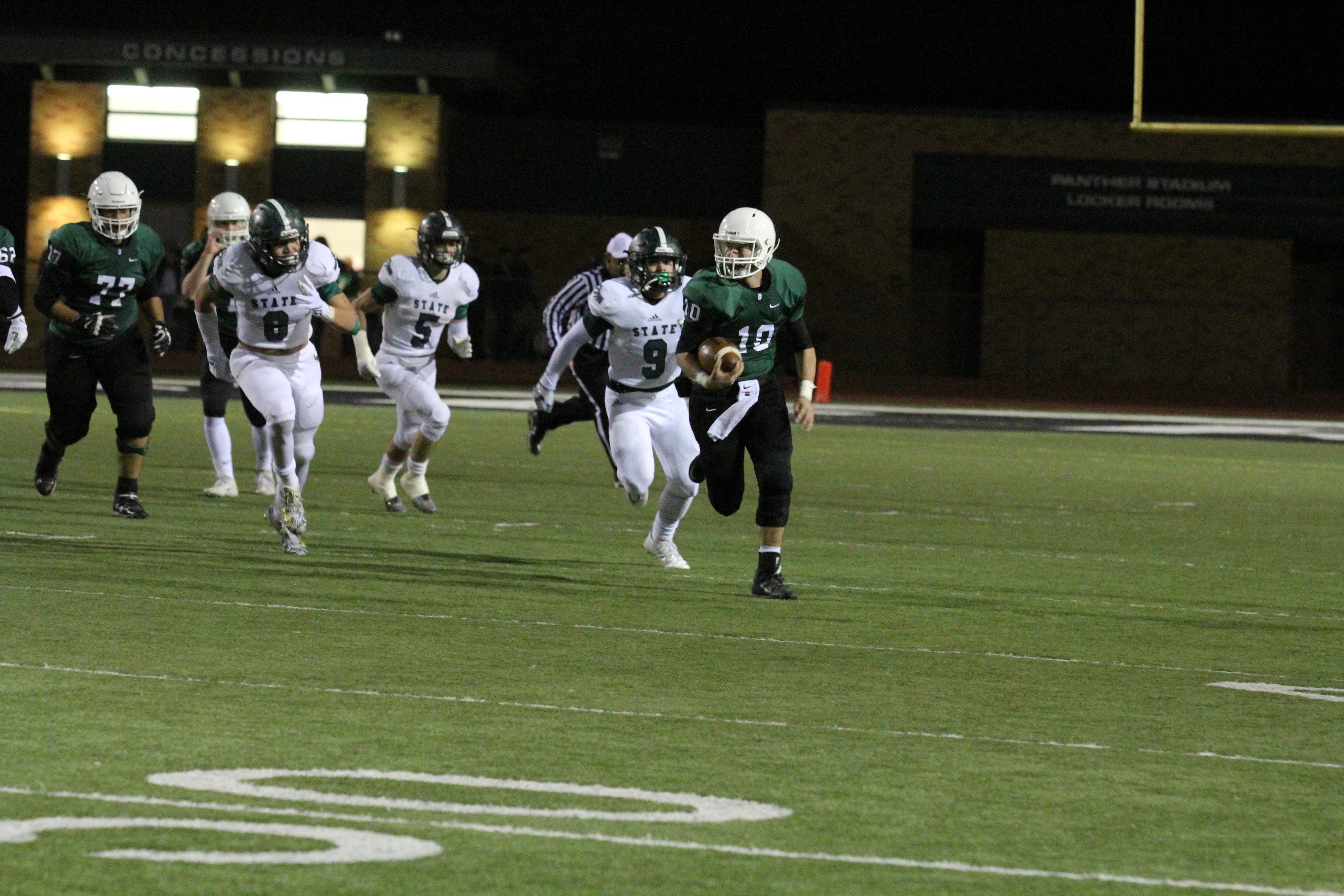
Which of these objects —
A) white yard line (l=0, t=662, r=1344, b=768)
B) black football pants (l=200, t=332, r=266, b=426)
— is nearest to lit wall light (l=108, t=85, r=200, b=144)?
black football pants (l=200, t=332, r=266, b=426)

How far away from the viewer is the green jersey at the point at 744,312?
9.27 m

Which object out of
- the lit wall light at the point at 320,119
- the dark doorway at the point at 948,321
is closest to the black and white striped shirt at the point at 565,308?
the dark doorway at the point at 948,321

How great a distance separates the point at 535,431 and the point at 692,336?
4.98m

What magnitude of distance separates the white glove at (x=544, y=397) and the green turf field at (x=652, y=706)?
2.44 feet

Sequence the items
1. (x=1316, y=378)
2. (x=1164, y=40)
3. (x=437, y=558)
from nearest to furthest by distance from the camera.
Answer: (x=437, y=558) → (x=1316, y=378) → (x=1164, y=40)

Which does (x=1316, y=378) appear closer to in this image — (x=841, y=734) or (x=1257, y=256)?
(x=1257, y=256)

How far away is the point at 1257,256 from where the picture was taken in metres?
36.8

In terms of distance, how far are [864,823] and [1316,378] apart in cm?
3206

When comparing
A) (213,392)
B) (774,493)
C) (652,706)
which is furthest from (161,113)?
(652,706)

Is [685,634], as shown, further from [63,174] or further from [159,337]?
[63,174]

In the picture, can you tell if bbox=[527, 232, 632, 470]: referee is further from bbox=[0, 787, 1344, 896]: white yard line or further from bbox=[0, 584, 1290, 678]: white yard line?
bbox=[0, 787, 1344, 896]: white yard line

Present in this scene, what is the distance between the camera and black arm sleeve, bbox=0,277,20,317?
41.1 feet

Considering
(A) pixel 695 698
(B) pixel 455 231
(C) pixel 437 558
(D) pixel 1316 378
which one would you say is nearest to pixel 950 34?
(D) pixel 1316 378

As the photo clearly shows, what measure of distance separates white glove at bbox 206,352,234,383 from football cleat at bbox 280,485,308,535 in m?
2.56
